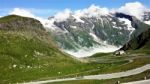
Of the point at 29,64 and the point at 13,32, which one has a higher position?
the point at 13,32

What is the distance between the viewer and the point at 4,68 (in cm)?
14650

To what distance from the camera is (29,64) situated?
518 ft

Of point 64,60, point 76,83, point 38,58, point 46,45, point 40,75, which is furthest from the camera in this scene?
point 46,45

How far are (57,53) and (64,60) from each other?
34.1ft

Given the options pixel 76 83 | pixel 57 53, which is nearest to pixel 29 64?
pixel 57 53

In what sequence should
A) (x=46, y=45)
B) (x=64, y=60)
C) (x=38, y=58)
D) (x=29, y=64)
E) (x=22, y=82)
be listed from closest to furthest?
(x=22, y=82), (x=29, y=64), (x=38, y=58), (x=64, y=60), (x=46, y=45)

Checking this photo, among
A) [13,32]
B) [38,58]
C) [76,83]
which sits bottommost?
[76,83]

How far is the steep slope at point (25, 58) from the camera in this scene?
140 meters

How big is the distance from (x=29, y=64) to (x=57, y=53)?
3582 cm

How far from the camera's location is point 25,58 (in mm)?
163375

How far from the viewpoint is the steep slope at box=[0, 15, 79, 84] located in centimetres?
14038

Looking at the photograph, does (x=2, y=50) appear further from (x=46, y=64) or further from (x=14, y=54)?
(x=46, y=64)

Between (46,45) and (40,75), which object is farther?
(46,45)

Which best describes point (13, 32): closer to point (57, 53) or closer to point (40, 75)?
point (57, 53)
